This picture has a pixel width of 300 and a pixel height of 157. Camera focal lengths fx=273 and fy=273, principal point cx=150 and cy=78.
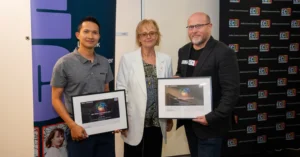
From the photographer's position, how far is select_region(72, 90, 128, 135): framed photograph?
2.07 m

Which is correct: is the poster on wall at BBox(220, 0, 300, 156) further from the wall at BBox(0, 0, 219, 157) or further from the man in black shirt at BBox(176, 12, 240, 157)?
the man in black shirt at BBox(176, 12, 240, 157)

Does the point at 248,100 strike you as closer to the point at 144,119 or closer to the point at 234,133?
the point at 234,133

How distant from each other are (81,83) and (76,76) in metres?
0.07

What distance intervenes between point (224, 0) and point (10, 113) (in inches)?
118

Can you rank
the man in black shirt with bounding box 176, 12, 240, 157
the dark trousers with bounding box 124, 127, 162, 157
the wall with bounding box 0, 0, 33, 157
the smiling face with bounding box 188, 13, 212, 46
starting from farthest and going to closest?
the wall with bounding box 0, 0, 33, 157 < the dark trousers with bounding box 124, 127, 162, 157 < the smiling face with bounding box 188, 13, 212, 46 < the man in black shirt with bounding box 176, 12, 240, 157

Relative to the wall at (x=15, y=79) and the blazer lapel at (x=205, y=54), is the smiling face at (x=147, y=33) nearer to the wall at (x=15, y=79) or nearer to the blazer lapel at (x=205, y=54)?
the blazer lapel at (x=205, y=54)

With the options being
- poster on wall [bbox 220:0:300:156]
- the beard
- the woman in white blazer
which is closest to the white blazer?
the woman in white blazer

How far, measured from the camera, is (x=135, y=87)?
2.39 metres

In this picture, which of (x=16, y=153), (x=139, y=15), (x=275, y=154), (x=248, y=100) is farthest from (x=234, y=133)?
(x=16, y=153)

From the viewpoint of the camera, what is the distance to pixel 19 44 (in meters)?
3.04

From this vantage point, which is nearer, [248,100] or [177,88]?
[177,88]

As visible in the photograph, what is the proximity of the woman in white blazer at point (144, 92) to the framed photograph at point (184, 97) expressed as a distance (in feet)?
0.42

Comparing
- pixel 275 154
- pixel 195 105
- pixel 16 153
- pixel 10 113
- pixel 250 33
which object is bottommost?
pixel 275 154

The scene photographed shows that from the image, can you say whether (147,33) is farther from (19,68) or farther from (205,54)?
(19,68)
